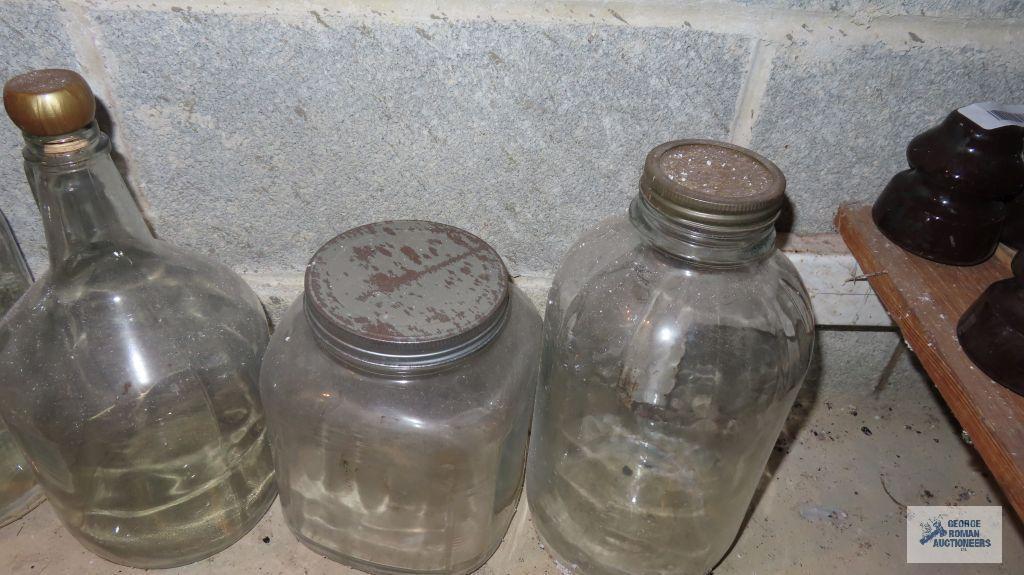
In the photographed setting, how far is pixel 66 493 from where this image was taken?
68cm

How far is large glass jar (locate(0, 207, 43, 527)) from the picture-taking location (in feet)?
2.47

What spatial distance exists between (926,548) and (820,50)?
546 millimetres

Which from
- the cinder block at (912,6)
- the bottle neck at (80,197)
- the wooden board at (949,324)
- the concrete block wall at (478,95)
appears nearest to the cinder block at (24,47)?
the concrete block wall at (478,95)

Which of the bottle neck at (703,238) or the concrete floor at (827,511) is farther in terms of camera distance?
the concrete floor at (827,511)

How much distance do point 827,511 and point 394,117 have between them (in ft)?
2.13

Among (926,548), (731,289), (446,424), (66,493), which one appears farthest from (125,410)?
(926,548)

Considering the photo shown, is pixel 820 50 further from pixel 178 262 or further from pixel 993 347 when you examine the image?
pixel 178 262

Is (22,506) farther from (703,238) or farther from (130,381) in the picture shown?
(703,238)

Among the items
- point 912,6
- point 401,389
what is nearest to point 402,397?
point 401,389

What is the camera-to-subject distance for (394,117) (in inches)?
27.6

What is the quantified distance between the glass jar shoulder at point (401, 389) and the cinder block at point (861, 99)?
346 millimetres

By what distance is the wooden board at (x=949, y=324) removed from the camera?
21.6 inches

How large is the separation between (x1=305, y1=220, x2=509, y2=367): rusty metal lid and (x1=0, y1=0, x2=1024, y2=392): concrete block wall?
4.3 inches
